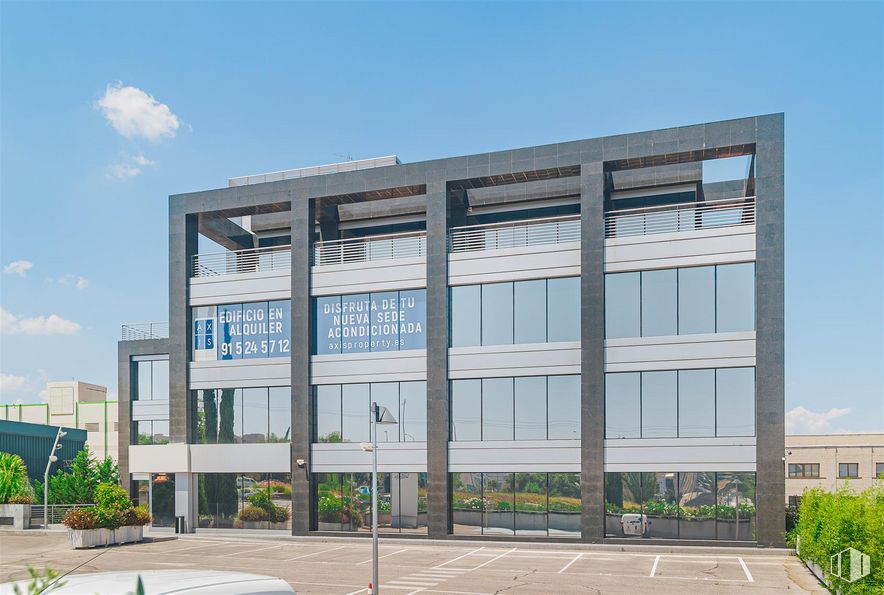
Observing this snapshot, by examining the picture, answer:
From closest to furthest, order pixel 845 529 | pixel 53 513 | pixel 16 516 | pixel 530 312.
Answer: pixel 845 529 < pixel 530 312 < pixel 16 516 < pixel 53 513

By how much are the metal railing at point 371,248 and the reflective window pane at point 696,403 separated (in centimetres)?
1471

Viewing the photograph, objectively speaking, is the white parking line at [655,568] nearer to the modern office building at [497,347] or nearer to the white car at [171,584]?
the modern office building at [497,347]

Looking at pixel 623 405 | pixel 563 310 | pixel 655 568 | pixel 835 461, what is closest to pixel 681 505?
pixel 623 405

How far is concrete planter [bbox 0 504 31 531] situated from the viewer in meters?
44.3

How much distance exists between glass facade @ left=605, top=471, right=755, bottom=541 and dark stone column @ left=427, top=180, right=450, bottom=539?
802 centimetres

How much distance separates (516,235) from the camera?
3956 centimetres

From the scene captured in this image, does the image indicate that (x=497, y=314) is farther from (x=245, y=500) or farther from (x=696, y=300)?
(x=245, y=500)

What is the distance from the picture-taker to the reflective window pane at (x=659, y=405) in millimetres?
35594

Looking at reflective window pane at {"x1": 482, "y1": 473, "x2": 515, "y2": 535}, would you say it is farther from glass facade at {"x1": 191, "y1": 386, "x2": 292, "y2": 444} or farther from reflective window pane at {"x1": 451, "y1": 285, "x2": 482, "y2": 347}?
glass facade at {"x1": 191, "y1": 386, "x2": 292, "y2": 444}

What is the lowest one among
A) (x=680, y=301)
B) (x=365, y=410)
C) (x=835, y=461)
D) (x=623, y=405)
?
(x=835, y=461)

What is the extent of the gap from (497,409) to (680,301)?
33.2 ft

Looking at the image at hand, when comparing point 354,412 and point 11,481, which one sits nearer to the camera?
point 354,412

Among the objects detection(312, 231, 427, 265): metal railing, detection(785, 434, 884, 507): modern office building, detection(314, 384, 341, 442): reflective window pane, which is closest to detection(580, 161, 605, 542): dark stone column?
detection(312, 231, 427, 265): metal railing

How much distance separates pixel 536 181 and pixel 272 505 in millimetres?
22560
